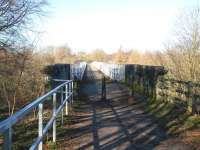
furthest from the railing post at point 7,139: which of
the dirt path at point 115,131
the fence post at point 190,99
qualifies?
the fence post at point 190,99

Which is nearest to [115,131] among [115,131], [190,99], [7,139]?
[115,131]

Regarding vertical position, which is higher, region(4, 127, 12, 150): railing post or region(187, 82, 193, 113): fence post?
region(4, 127, 12, 150): railing post

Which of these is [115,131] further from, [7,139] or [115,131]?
[7,139]

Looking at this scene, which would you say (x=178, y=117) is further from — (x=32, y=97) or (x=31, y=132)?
(x=32, y=97)

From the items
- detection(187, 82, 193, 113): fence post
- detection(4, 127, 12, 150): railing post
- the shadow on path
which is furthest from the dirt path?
detection(4, 127, 12, 150): railing post

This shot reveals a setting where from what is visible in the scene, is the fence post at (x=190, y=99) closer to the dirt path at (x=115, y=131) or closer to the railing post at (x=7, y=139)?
the dirt path at (x=115, y=131)

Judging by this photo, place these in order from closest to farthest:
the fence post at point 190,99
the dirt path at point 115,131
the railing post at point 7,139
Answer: the railing post at point 7,139 < the dirt path at point 115,131 < the fence post at point 190,99

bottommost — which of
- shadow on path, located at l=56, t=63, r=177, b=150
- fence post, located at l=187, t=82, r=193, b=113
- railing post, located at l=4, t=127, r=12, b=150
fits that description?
shadow on path, located at l=56, t=63, r=177, b=150

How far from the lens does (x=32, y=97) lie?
51.3 ft

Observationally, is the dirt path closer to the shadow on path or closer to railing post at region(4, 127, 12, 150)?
the shadow on path

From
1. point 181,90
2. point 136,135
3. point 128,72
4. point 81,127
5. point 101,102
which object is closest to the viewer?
point 136,135

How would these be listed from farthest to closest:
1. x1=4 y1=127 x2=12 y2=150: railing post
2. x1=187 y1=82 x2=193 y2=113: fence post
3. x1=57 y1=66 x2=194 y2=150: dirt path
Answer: x1=187 y1=82 x2=193 y2=113: fence post < x1=57 y1=66 x2=194 y2=150: dirt path < x1=4 y1=127 x2=12 y2=150: railing post

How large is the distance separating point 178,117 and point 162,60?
24.9 ft

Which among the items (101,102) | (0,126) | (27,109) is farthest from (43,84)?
(0,126)
